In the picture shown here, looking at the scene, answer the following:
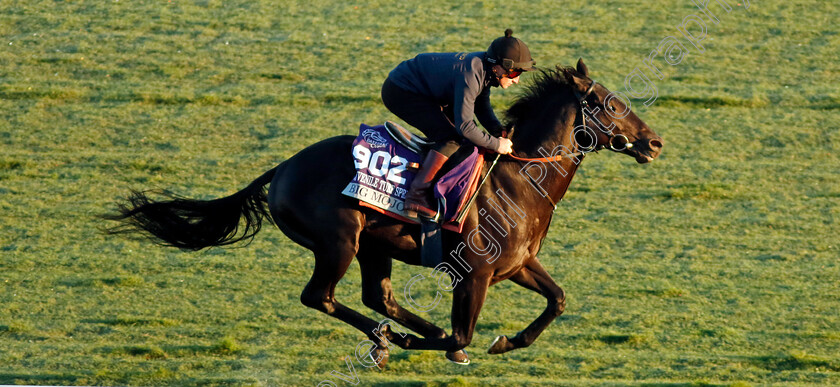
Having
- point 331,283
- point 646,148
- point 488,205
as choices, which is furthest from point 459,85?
point 331,283

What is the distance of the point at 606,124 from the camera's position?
232 inches

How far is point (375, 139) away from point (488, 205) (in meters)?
0.79

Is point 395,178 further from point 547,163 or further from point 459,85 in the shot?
point 547,163

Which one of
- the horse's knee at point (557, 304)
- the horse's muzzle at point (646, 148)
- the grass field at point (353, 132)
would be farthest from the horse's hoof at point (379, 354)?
the horse's muzzle at point (646, 148)

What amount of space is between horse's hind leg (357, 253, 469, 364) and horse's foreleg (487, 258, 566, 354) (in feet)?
0.93

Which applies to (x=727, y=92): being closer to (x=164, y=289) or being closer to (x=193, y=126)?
(x=193, y=126)

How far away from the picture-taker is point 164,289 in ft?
29.4

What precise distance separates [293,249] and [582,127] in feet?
14.9

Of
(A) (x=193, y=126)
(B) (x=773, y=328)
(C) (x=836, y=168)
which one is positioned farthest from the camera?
(A) (x=193, y=126)

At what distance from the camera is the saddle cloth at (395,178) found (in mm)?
5816

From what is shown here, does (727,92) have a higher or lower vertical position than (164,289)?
higher

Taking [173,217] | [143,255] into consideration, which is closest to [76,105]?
[143,255]

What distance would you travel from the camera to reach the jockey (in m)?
5.75

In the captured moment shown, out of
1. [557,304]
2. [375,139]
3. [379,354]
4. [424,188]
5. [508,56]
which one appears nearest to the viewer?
[508,56]
